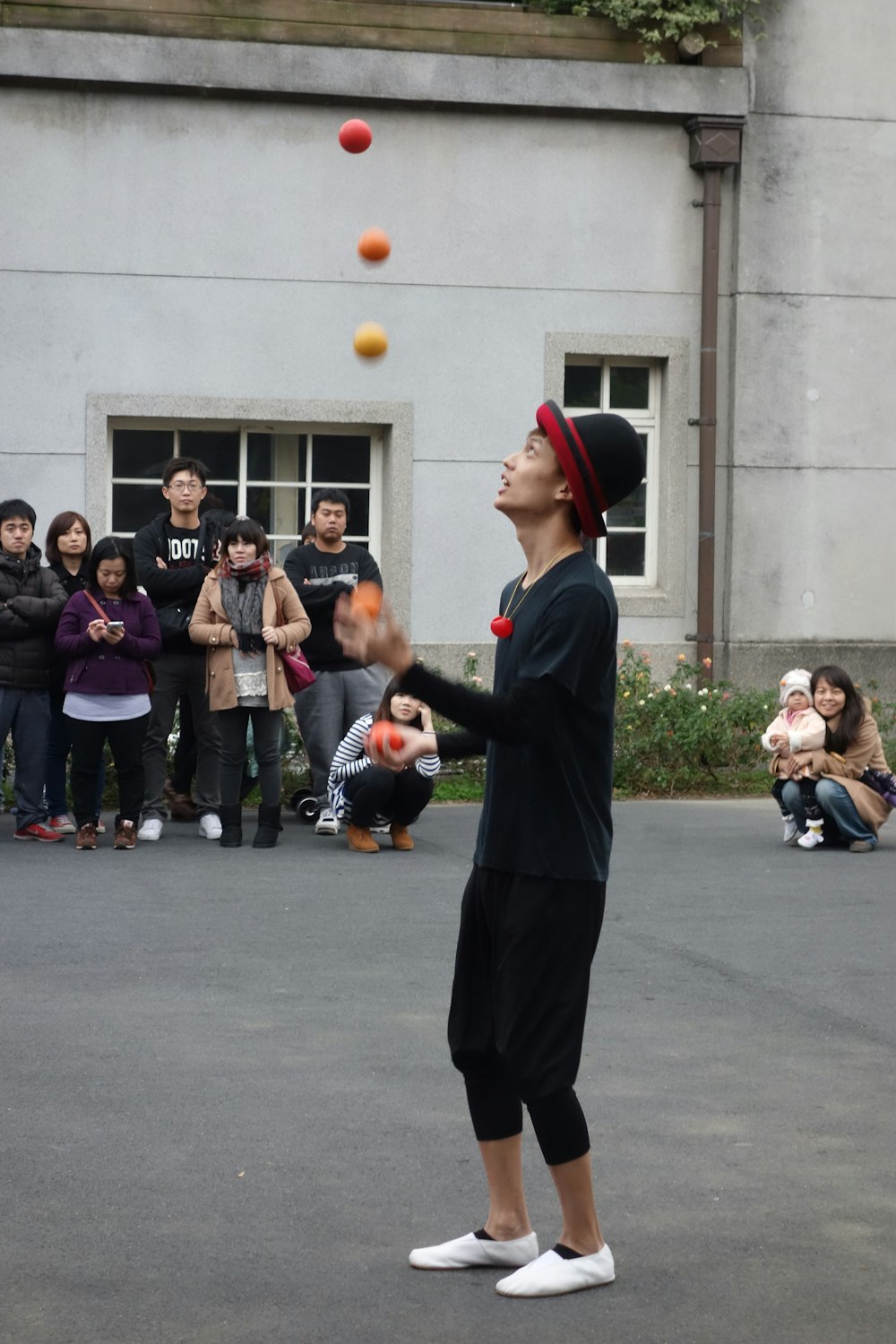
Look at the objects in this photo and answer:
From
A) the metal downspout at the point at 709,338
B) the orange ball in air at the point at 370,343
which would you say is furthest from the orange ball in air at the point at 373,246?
the metal downspout at the point at 709,338

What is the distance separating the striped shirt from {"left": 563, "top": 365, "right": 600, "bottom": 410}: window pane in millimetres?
5525

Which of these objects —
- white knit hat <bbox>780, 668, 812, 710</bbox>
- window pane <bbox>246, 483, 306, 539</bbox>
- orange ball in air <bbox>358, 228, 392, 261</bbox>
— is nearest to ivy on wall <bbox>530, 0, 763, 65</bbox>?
window pane <bbox>246, 483, 306, 539</bbox>

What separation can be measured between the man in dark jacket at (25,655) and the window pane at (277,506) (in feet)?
14.7

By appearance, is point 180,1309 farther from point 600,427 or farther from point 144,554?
point 144,554

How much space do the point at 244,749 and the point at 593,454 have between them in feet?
23.1

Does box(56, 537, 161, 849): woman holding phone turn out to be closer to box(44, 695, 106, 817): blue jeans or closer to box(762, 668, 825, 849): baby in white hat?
box(44, 695, 106, 817): blue jeans

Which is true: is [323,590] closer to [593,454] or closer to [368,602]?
A: [593,454]

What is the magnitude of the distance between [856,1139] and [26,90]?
11.8 m

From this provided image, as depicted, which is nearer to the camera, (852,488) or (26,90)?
(26,90)

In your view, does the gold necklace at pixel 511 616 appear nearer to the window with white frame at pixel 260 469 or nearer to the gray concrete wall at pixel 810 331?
the window with white frame at pixel 260 469

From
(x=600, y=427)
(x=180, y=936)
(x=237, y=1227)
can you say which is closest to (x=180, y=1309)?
(x=237, y=1227)

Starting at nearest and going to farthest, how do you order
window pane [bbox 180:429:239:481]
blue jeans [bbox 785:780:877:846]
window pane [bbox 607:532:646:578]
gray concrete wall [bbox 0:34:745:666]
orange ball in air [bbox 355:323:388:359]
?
orange ball in air [bbox 355:323:388:359]
blue jeans [bbox 785:780:877:846]
gray concrete wall [bbox 0:34:745:666]
window pane [bbox 180:429:239:481]
window pane [bbox 607:532:646:578]

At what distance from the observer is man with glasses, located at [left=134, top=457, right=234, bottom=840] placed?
36.6 feet

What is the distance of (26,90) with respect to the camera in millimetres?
14422
